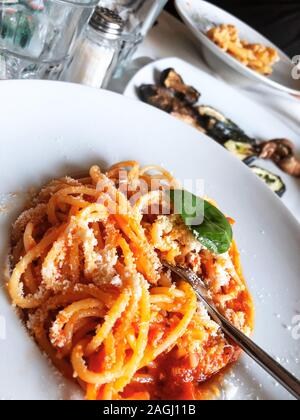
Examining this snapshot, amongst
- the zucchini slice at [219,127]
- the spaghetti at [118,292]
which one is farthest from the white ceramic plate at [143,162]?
the zucchini slice at [219,127]

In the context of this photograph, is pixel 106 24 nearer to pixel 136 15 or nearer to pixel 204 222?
pixel 136 15

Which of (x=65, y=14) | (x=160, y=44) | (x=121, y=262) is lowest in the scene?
(x=160, y=44)

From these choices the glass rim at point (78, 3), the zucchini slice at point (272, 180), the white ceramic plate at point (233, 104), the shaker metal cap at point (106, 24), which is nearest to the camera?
the glass rim at point (78, 3)

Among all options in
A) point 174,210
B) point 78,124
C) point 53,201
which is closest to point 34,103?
point 78,124

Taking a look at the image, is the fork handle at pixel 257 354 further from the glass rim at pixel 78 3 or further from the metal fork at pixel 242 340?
the glass rim at pixel 78 3

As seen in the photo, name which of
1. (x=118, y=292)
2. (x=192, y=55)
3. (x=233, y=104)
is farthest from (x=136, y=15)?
(x=118, y=292)
